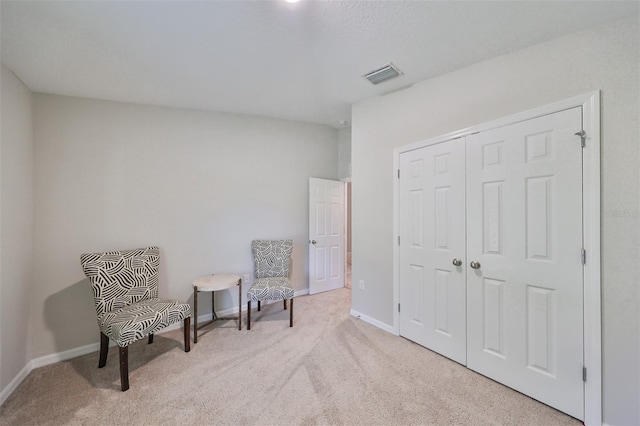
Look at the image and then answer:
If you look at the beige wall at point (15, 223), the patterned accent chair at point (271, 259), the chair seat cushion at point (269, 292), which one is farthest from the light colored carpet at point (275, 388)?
the patterned accent chair at point (271, 259)

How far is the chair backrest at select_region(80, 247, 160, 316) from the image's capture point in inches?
85.0

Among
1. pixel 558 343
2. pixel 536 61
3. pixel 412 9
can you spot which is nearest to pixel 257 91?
pixel 412 9

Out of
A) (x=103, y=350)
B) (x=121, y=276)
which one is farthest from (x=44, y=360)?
(x=121, y=276)

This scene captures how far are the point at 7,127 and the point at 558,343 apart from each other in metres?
4.40

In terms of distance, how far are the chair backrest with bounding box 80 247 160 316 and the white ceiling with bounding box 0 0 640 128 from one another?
164 centimetres

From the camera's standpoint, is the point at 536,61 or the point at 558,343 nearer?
the point at 558,343

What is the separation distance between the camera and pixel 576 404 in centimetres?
162

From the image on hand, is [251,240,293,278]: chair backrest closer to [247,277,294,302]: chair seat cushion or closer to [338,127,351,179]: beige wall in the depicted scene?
[247,277,294,302]: chair seat cushion

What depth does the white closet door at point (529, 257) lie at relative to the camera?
165 centimetres

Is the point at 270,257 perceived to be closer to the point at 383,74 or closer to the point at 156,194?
the point at 156,194

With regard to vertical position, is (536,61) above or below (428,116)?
above

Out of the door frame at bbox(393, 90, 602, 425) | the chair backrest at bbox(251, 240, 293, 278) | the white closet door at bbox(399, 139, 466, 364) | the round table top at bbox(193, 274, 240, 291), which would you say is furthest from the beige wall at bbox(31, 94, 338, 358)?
the door frame at bbox(393, 90, 602, 425)

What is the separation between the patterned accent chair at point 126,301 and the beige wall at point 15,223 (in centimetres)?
45

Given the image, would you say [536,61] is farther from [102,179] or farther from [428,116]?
[102,179]
